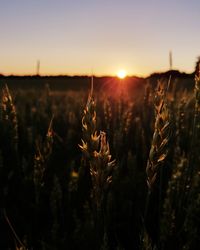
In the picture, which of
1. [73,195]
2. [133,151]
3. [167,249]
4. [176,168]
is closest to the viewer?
[167,249]

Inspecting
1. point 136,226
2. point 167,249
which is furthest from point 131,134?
point 167,249

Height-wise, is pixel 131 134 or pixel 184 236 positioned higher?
pixel 131 134

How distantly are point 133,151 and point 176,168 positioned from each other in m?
1.38

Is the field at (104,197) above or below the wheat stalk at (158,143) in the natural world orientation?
below

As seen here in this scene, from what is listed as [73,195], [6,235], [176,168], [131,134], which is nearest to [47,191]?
[73,195]

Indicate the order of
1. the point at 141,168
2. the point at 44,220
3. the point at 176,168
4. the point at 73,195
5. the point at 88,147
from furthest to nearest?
1. the point at 141,168
2. the point at 73,195
3. the point at 44,220
4. the point at 176,168
5. the point at 88,147

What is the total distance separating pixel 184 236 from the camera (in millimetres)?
2027

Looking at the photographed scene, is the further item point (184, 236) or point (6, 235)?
point (6, 235)

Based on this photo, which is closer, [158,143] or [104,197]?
[158,143]

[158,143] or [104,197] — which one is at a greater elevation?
[158,143]

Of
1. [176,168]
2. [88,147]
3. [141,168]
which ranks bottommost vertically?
[141,168]

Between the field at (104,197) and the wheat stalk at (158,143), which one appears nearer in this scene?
the wheat stalk at (158,143)

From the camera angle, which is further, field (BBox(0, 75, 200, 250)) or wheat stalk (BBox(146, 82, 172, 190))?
field (BBox(0, 75, 200, 250))

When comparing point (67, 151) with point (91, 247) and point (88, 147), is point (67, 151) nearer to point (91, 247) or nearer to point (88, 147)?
point (91, 247)
